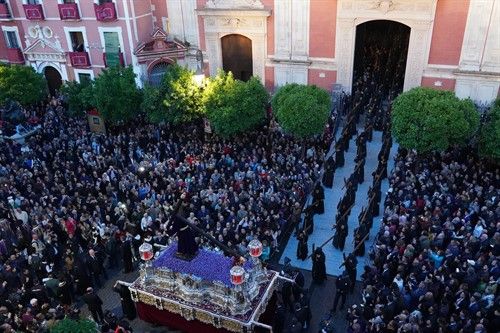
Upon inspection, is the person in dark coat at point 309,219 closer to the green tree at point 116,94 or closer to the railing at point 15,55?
the green tree at point 116,94

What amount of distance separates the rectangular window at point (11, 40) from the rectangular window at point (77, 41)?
4.98 meters

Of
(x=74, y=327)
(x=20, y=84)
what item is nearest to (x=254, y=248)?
(x=74, y=327)

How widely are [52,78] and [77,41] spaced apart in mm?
4058

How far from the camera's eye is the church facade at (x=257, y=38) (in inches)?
867

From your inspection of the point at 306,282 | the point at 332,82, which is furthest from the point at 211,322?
the point at 332,82

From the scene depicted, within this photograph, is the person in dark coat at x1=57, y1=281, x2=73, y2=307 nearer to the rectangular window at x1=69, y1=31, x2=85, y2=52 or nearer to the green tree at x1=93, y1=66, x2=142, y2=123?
the green tree at x1=93, y1=66, x2=142, y2=123

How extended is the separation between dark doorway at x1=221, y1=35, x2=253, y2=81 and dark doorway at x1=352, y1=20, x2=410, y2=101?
622cm

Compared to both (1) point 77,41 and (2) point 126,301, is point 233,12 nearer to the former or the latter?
(1) point 77,41

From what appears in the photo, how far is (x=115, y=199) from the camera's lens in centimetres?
1833

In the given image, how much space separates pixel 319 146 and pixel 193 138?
666 centimetres

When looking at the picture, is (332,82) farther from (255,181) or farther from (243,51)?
(255,181)

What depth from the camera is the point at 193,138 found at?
24.1 meters

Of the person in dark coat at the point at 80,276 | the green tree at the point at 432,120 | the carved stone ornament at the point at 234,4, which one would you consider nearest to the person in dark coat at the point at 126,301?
the person in dark coat at the point at 80,276

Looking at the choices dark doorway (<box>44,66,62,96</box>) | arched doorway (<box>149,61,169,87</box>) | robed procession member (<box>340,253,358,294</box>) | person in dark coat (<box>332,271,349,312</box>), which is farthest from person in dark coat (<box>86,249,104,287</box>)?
dark doorway (<box>44,66,62,96</box>)
